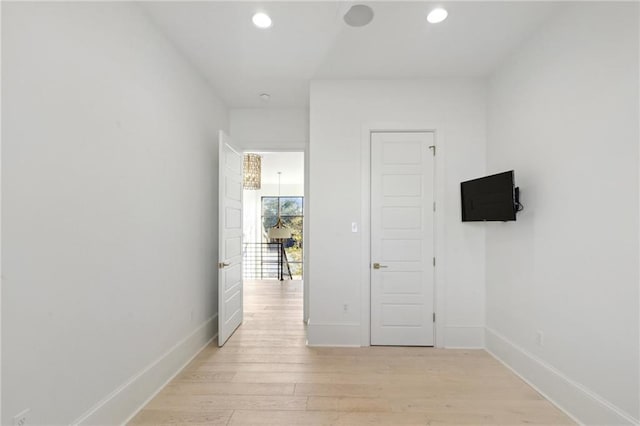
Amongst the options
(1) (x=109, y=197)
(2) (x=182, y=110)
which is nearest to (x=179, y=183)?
(2) (x=182, y=110)

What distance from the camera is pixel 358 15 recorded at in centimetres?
228

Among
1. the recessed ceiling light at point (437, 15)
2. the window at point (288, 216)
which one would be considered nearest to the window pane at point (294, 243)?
the window at point (288, 216)

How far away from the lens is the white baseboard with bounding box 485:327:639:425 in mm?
1823

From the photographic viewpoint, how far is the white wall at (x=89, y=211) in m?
1.35

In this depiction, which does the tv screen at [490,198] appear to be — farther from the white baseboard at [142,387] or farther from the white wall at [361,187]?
the white baseboard at [142,387]

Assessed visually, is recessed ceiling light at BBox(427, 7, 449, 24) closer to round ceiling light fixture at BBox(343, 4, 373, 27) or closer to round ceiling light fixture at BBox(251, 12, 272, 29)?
round ceiling light fixture at BBox(343, 4, 373, 27)

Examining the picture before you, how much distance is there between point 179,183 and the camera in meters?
2.77

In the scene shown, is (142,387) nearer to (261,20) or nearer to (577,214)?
(261,20)

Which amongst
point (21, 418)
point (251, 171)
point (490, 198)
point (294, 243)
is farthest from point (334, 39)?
point (294, 243)

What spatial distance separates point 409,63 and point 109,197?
2802 mm

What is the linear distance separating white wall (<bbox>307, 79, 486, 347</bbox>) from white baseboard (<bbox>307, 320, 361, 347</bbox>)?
1cm

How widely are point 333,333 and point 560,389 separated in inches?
76.1

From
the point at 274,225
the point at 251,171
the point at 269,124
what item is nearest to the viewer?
the point at 269,124

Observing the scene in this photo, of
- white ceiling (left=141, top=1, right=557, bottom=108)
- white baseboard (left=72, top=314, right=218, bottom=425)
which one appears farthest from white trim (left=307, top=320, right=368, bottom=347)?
white ceiling (left=141, top=1, right=557, bottom=108)
